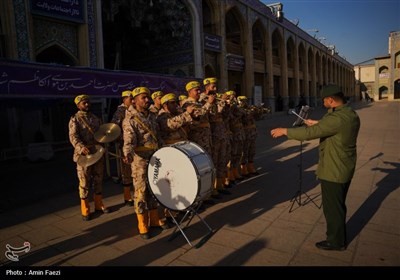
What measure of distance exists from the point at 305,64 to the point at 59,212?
1440 inches

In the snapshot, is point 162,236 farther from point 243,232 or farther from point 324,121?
point 324,121

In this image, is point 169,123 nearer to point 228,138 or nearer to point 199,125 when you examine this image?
point 199,125

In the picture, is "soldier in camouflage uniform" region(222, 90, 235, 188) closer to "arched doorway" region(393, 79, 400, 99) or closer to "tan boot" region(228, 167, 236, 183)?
"tan boot" region(228, 167, 236, 183)

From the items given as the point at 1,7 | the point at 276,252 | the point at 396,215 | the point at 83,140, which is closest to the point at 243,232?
the point at 276,252

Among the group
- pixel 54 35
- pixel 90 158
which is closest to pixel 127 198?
pixel 90 158

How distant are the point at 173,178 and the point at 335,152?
1.90 m

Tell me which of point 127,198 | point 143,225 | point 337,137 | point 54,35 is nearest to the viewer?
point 337,137

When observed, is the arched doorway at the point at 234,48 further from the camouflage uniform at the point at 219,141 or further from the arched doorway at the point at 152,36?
the camouflage uniform at the point at 219,141

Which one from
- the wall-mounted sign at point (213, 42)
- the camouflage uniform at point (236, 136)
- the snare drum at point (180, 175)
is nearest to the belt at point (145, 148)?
the snare drum at point (180, 175)

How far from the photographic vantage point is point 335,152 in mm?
3324

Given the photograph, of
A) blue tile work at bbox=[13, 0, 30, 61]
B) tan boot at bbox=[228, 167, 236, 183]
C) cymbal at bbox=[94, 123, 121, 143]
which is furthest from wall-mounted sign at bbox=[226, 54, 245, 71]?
cymbal at bbox=[94, 123, 121, 143]

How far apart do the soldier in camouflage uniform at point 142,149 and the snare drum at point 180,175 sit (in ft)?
1.11

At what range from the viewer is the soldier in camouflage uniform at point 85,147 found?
4641 millimetres

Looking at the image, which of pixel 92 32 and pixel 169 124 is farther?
pixel 92 32
